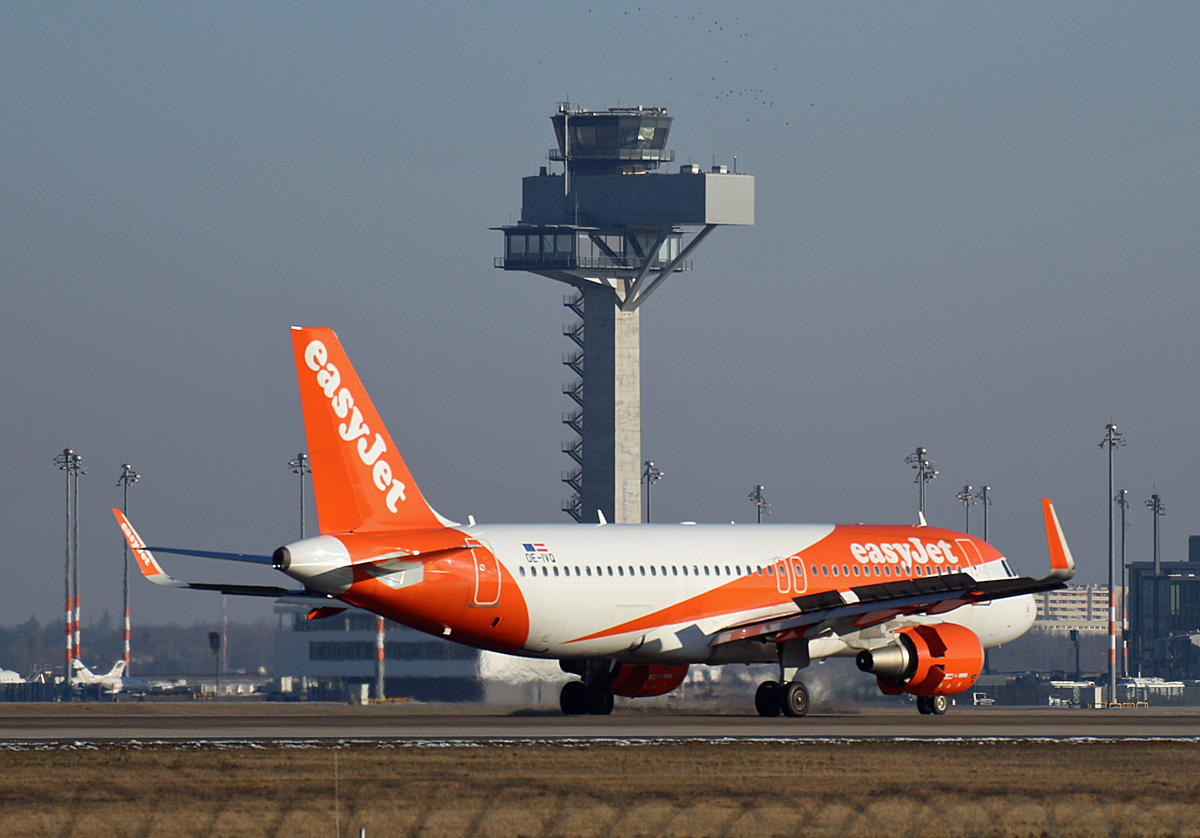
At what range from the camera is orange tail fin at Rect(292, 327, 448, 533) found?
38938 millimetres

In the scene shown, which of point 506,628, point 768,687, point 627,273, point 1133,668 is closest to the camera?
point 506,628

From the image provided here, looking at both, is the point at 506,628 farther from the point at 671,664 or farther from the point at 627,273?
the point at 627,273

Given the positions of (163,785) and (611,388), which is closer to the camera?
(163,785)

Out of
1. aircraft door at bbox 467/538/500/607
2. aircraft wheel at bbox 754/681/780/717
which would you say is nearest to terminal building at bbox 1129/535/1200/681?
aircraft wheel at bbox 754/681/780/717

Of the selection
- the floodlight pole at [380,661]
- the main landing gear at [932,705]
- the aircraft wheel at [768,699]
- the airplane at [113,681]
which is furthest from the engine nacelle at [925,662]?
the airplane at [113,681]

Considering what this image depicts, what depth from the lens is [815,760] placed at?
29.6 m

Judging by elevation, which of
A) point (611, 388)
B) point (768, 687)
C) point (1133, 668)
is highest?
point (611, 388)

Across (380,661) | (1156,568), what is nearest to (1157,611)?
(1156,568)

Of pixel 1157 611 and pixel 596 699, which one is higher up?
pixel 596 699

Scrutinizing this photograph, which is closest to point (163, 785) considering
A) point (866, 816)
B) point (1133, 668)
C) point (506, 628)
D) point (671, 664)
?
point (866, 816)

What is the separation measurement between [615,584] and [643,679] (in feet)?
11.5

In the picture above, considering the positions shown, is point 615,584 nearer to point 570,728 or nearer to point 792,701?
point 792,701

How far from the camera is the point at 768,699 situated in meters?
43.5

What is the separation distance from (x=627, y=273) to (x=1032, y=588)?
84303 millimetres
